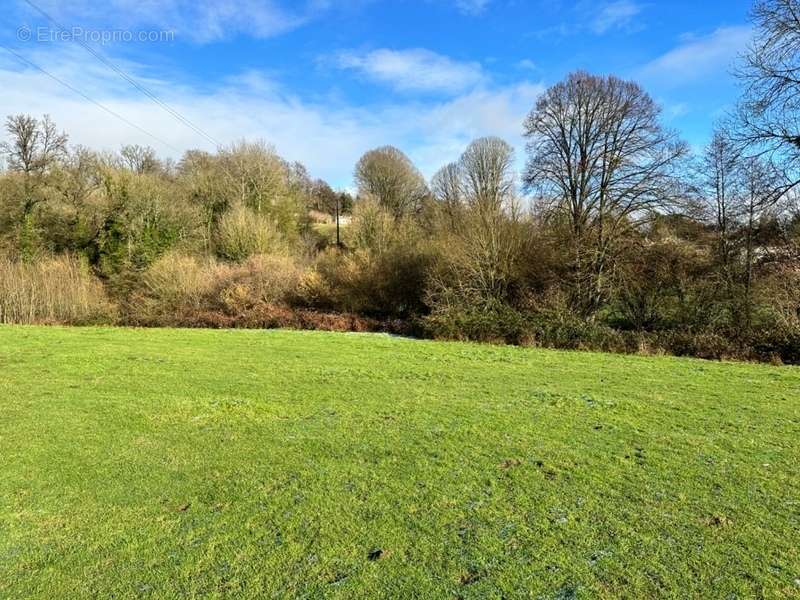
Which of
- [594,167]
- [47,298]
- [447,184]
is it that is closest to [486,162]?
[447,184]

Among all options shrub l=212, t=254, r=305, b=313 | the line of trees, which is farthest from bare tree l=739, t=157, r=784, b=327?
shrub l=212, t=254, r=305, b=313

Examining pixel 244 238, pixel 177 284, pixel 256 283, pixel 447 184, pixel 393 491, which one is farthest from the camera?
pixel 447 184

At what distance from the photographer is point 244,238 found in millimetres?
28922

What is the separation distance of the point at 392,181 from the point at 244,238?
20.4m

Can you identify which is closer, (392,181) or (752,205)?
(752,205)

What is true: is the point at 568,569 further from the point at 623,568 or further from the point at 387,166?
the point at 387,166

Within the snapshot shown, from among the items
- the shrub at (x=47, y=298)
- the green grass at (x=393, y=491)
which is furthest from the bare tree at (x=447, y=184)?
the green grass at (x=393, y=491)

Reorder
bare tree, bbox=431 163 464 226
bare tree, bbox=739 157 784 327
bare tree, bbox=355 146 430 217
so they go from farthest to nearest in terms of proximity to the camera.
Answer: bare tree, bbox=355 146 430 217
bare tree, bbox=431 163 464 226
bare tree, bbox=739 157 784 327

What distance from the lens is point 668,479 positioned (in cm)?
423

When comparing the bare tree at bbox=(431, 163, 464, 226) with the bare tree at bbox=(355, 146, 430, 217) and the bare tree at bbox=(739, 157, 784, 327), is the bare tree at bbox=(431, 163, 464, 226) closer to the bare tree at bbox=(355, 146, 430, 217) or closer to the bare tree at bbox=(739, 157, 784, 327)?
the bare tree at bbox=(355, 146, 430, 217)

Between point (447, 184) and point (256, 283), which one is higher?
point (447, 184)

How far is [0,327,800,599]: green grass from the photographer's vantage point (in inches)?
114

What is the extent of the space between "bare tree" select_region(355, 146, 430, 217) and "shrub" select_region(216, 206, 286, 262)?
1716 cm

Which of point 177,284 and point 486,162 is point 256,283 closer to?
point 177,284
